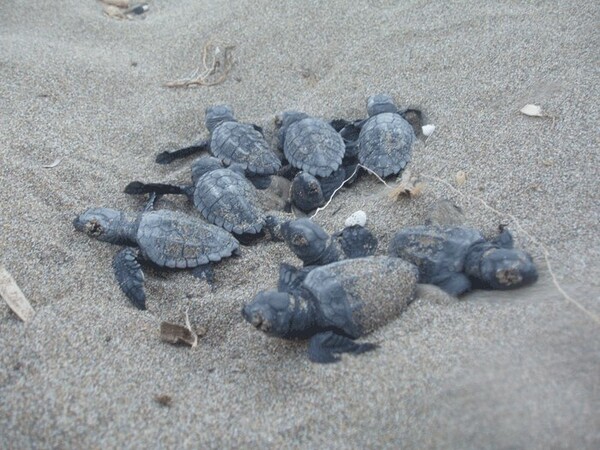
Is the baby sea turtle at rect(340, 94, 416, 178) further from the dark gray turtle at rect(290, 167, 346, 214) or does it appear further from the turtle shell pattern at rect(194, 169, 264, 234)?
the turtle shell pattern at rect(194, 169, 264, 234)

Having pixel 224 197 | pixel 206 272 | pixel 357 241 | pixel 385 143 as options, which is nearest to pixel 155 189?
pixel 224 197

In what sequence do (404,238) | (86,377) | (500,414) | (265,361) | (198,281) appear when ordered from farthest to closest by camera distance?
(198,281) → (404,238) → (265,361) → (86,377) → (500,414)

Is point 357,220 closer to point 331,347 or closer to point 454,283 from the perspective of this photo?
point 454,283

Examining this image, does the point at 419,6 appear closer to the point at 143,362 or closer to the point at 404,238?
the point at 404,238

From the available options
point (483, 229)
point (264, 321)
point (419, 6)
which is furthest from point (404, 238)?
point (419, 6)

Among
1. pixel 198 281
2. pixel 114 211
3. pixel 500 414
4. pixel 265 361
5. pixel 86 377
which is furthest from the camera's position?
pixel 114 211

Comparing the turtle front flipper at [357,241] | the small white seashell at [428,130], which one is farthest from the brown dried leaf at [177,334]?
the small white seashell at [428,130]
